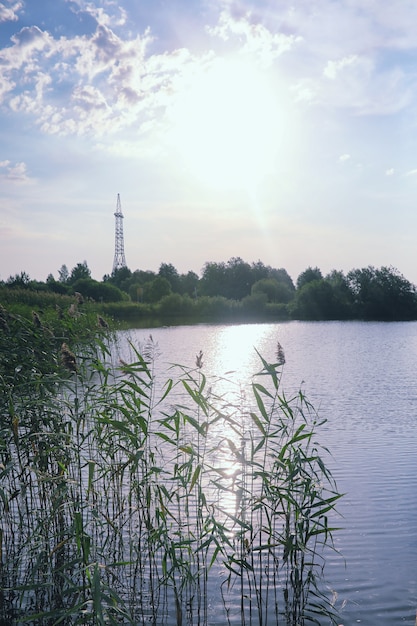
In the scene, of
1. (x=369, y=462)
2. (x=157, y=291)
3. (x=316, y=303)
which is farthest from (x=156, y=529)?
(x=157, y=291)

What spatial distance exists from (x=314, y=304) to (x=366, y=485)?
69.2 m

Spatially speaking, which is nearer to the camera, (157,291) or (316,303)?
(316,303)

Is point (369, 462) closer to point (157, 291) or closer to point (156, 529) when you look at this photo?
point (156, 529)

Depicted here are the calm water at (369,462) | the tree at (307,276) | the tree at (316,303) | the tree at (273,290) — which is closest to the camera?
the calm water at (369,462)

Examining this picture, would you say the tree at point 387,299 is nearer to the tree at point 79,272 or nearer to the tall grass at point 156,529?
the tree at point 79,272

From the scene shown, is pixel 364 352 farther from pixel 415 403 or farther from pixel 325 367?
pixel 415 403

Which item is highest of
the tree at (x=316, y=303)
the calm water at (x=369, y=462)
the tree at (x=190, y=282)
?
the tree at (x=190, y=282)

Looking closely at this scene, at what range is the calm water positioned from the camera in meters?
6.00

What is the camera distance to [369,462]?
10.8 metres

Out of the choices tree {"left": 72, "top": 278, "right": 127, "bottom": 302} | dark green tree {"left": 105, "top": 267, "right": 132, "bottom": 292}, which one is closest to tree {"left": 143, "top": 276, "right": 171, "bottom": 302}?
tree {"left": 72, "top": 278, "right": 127, "bottom": 302}

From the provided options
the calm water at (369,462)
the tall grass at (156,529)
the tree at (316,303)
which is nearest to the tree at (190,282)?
the tree at (316,303)

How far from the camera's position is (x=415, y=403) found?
55.4ft

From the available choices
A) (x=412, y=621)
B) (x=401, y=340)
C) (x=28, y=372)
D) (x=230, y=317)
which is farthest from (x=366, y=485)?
(x=230, y=317)

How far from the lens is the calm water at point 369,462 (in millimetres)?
5997
